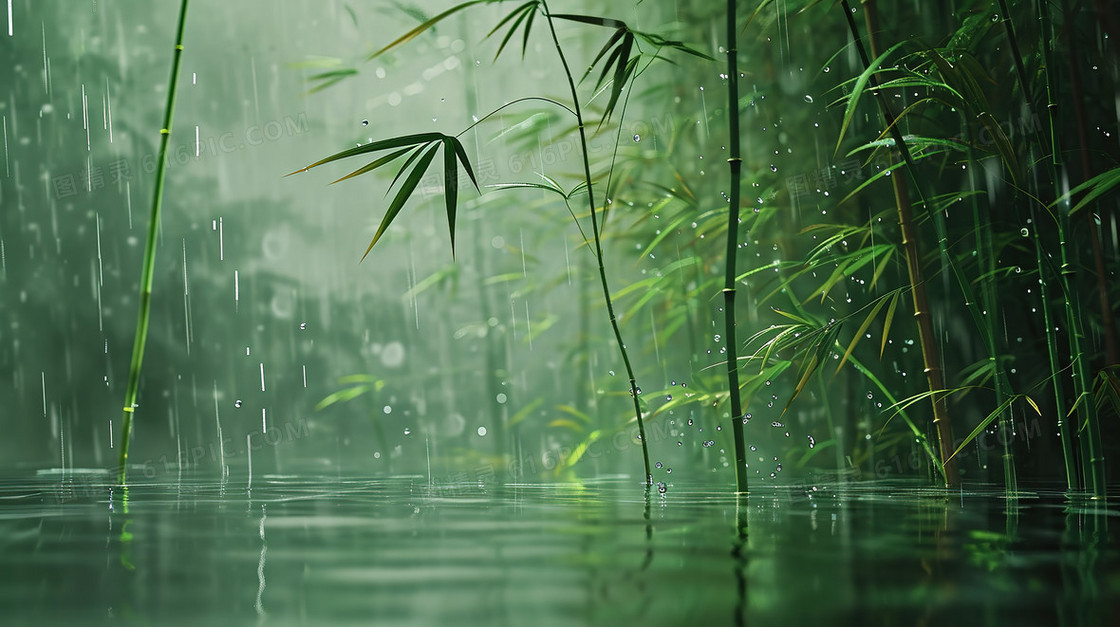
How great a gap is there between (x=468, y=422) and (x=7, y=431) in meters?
2.64

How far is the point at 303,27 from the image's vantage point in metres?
4.82

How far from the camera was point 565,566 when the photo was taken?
48 cm

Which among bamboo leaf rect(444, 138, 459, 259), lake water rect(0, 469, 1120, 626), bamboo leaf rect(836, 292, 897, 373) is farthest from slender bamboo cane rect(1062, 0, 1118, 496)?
bamboo leaf rect(444, 138, 459, 259)

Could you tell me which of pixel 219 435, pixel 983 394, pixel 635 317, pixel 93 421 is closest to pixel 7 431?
pixel 93 421

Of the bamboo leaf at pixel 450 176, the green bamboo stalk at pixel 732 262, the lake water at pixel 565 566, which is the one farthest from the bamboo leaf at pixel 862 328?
the bamboo leaf at pixel 450 176

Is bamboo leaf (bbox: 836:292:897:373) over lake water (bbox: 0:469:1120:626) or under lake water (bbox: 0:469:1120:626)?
over

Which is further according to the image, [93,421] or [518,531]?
[93,421]

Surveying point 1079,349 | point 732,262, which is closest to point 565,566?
point 732,262

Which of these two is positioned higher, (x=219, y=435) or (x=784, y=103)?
(x=784, y=103)

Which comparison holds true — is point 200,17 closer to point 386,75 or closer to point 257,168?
point 257,168

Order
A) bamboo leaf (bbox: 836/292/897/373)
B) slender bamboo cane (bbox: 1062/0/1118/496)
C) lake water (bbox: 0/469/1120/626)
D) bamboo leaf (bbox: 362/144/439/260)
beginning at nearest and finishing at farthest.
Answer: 1. lake water (bbox: 0/469/1120/626)
2. slender bamboo cane (bbox: 1062/0/1118/496)
3. bamboo leaf (bbox: 362/144/439/260)
4. bamboo leaf (bbox: 836/292/897/373)

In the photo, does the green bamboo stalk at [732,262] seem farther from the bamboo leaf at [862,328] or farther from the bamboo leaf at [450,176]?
the bamboo leaf at [450,176]

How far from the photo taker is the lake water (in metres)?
0.34

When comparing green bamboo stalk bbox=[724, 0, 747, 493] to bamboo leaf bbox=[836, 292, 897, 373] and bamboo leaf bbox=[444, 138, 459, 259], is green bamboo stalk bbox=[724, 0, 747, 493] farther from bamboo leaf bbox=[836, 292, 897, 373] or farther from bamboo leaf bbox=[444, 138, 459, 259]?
bamboo leaf bbox=[444, 138, 459, 259]
